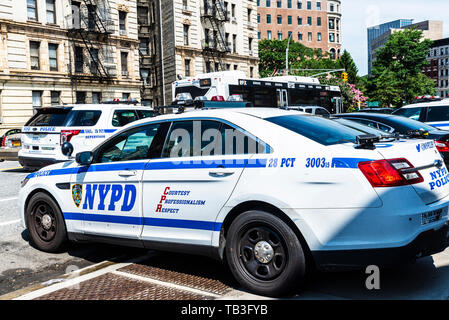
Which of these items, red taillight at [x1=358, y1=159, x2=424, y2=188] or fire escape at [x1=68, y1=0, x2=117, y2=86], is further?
fire escape at [x1=68, y1=0, x2=117, y2=86]

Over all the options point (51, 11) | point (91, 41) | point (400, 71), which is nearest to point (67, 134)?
point (51, 11)

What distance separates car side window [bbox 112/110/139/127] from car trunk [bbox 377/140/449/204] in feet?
29.9

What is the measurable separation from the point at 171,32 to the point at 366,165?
43535 mm

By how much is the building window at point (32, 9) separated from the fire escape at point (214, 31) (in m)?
17.7

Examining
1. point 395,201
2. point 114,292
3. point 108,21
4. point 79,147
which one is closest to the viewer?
point 395,201

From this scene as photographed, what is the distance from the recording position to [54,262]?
18.2ft

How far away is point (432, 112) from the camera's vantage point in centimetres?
1191

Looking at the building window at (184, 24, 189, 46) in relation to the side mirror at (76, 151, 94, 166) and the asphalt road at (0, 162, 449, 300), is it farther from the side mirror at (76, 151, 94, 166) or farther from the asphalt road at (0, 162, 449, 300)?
the side mirror at (76, 151, 94, 166)

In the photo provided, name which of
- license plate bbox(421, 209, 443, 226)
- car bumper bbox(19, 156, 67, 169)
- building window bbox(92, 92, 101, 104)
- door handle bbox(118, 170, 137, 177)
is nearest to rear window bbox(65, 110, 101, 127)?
car bumper bbox(19, 156, 67, 169)

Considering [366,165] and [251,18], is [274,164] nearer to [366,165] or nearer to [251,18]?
[366,165]

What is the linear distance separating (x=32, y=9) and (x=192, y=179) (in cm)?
3404

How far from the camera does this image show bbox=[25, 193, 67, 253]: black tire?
570cm

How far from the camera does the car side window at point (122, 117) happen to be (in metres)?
12.4
